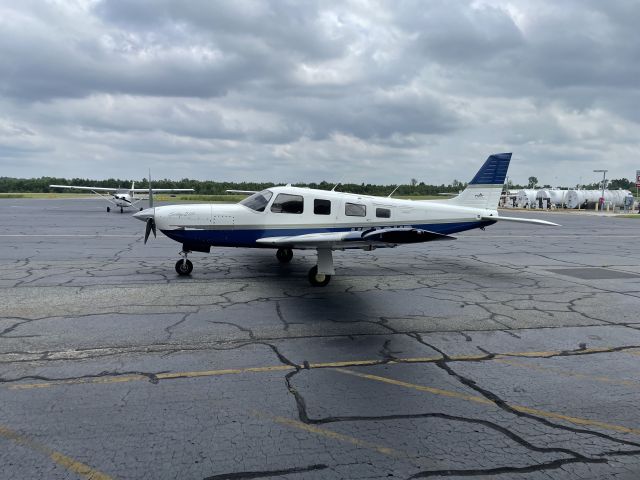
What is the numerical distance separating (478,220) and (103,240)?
14687mm

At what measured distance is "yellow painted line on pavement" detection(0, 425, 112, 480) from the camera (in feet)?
11.2

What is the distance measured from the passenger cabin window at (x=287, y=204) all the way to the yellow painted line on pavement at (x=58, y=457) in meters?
7.93

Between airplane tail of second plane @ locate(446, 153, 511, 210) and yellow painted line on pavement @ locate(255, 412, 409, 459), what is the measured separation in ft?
38.1

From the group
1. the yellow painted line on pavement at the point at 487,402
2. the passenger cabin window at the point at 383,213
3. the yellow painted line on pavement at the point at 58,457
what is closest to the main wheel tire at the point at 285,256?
the passenger cabin window at the point at 383,213

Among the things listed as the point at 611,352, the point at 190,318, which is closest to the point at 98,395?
the point at 190,318

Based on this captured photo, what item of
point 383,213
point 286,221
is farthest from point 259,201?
point 383,213

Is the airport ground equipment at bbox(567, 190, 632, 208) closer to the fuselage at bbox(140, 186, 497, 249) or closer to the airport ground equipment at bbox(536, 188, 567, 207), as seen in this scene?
the airport ground equipment at bbox(536, 188, 567, 207)

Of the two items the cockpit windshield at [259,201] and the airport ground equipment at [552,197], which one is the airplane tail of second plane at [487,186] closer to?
the cockpit windshield at [259,201]

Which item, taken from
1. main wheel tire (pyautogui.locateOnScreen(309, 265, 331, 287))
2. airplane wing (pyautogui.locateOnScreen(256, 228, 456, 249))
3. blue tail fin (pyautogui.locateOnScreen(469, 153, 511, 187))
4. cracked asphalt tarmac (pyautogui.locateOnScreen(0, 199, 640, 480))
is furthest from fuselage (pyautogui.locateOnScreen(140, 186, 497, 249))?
blue tail fin (pyautogui.locateOnScreen(469, 153, 511, 187))

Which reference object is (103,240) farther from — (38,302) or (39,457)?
(39,457)

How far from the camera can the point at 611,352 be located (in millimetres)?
6309

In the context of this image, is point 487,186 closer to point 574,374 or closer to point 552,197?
point 574,374

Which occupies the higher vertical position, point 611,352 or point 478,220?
point 478,220

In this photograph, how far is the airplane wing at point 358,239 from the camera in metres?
9.09
